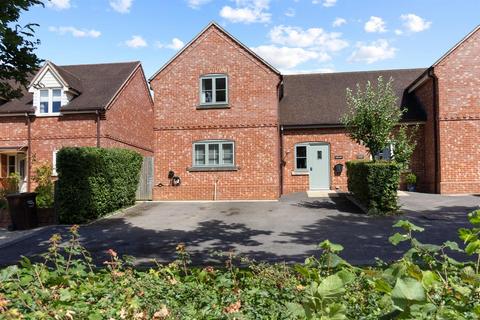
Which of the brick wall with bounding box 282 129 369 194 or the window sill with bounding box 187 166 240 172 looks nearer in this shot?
the window sill with bounding box 187 166 240 172

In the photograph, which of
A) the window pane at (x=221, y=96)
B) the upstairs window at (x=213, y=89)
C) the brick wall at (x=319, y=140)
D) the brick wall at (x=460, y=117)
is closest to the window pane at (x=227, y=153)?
the upstairs window at (x=213, y=89)

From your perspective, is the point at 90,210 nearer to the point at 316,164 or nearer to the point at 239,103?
the point at 239,103

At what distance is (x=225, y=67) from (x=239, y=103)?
1.96 meters

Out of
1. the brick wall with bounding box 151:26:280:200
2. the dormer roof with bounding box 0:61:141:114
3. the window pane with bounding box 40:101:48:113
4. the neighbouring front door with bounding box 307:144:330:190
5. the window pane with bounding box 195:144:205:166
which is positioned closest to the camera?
A: the brick wall with bounding box 151:26:280:200

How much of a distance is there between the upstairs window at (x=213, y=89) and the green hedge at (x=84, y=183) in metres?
6.08

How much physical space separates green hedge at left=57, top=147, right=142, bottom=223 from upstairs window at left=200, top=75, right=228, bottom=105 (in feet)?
20.0

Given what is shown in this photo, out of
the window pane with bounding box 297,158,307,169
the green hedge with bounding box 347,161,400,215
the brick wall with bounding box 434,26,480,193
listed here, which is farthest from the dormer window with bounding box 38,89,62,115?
the brick wall with bounding box 434,26,480,193

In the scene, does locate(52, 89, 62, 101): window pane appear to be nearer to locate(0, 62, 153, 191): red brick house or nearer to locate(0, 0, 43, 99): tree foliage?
locate(0, 62, 153, 191): red brick house

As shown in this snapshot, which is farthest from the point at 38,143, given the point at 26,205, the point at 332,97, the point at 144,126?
the point at 332,97

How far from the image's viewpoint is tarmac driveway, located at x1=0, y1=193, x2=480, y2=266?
7.79m

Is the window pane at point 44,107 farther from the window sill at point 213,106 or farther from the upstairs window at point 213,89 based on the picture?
the upstairs window at point 213,89

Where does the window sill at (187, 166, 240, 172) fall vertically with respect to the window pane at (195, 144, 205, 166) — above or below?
below

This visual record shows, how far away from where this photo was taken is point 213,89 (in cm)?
1825

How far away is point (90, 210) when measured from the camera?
1257cm
